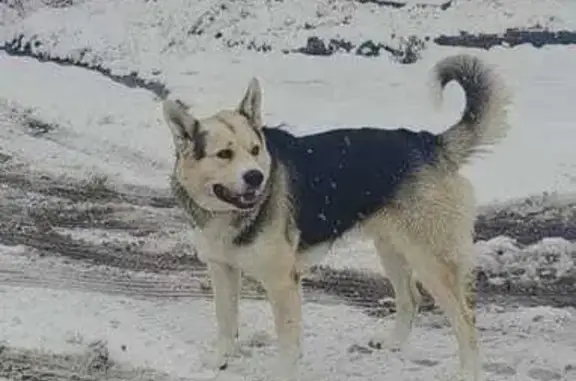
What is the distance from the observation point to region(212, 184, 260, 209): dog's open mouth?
6316 millimetres

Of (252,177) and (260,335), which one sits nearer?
(252,177)

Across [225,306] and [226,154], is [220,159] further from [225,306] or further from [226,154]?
[225,306]

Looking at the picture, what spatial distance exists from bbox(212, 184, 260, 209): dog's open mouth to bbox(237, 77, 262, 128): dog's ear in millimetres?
371

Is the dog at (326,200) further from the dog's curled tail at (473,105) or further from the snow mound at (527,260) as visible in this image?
the snow mound at (527,260)

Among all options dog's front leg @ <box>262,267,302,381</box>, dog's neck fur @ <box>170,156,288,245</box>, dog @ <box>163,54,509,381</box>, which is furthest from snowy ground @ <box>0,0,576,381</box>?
dog's neck fur @ <box>170,156,288,245</box>

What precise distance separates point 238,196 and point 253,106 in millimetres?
510

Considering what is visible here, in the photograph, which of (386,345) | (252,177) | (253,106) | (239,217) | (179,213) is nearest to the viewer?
(252,177)

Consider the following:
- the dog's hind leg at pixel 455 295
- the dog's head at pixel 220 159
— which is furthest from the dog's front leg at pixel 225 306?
the dog's hind leg at pixel 455 295

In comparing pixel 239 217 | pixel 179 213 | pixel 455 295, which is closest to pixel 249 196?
pixel 239 217

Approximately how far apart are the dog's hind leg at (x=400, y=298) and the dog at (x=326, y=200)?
0.26 metres

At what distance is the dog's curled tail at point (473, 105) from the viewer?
6816 mm

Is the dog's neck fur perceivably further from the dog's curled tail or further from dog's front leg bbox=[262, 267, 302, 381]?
the dog's curled tail

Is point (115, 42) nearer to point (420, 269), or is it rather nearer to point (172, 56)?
point (172, 56)

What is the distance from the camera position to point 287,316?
21.6 feet
